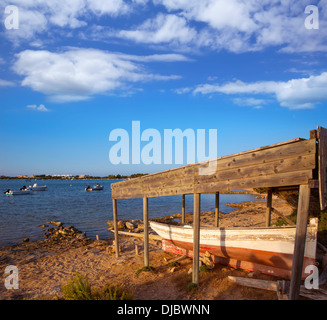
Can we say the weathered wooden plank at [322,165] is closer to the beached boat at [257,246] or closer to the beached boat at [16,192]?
the beached boat at [257,246]

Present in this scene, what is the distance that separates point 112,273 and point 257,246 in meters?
6.43

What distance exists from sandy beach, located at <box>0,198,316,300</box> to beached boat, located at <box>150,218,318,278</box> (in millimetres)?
396

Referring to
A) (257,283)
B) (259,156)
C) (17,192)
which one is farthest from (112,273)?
(17,192)

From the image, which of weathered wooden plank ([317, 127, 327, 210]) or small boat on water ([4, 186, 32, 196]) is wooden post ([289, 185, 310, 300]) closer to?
weathered wooden plank ([317, 127, 327, 210])

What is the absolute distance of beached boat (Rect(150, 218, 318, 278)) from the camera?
708cm

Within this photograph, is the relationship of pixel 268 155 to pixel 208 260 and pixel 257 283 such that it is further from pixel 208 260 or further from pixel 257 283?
pixel 208 260

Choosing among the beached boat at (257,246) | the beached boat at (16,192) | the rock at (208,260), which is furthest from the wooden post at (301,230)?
the beached boat at (16,192)

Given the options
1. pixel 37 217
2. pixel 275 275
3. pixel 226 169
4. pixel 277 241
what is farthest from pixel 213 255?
pixel 37 217

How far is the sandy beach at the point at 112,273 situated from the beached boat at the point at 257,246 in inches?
15.6

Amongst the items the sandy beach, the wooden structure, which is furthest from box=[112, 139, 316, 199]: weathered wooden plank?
the sandy beach

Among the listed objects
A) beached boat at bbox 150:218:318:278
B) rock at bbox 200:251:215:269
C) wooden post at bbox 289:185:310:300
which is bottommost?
rock at bbox 200:251:215:269

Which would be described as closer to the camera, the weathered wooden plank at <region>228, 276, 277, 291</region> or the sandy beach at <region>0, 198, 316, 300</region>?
the weathered wooden plank at <region>228, 276, 277, 291</region>

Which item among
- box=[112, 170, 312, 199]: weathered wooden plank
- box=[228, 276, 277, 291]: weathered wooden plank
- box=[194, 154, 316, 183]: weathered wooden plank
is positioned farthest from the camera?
box=[228, 276, 277, 291]: weathered wooden plank
